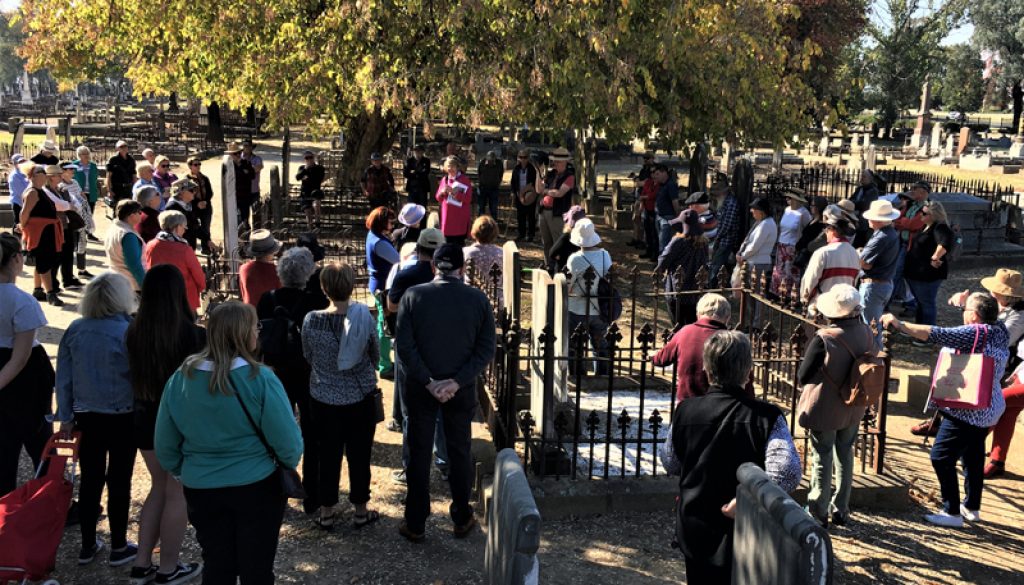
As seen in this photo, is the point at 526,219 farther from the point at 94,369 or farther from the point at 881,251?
the point at 94,369

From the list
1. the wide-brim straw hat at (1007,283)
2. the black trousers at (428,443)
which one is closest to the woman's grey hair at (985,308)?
the wide-brim straw hat at (1007,283)

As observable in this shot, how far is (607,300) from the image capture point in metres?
8.69

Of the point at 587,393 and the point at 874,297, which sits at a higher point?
the point at 874,297

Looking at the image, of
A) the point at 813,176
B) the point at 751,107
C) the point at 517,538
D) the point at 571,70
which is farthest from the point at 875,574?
the point at 813,176

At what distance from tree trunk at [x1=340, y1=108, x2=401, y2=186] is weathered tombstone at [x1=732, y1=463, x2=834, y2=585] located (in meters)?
15.5

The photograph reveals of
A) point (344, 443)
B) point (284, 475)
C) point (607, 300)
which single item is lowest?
point (344, 443)

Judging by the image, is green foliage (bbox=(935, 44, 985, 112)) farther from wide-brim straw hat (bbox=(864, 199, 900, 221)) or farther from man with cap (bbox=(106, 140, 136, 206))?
man with cap (bbox=(106, 140, 136, 206))

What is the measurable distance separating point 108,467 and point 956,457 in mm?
5446

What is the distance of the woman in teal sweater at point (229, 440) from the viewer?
411 cm

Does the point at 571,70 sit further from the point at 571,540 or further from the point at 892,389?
the point at 571,540

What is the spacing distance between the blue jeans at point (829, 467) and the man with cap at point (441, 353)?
86.3 inches

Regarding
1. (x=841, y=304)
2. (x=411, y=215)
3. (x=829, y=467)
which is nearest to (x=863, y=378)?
(x=841, y=304)

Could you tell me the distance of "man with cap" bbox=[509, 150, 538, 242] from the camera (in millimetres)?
16391

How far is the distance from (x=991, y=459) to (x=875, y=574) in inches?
92.2
